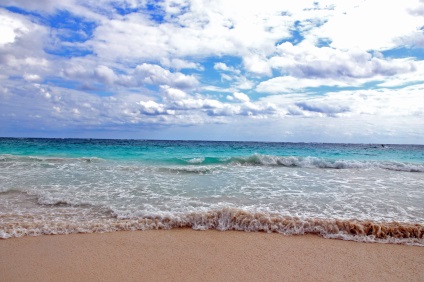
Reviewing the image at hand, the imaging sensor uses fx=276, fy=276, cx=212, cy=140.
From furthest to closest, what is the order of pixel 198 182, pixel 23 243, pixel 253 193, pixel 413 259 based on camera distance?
1. pixel 198 182
2. pixel 253 193
3. pixel 23 243
4. pixel 413 259

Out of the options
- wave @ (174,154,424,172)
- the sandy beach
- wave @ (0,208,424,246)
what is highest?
wave @ (174,154,424,172)

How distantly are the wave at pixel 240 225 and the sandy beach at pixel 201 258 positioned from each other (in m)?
0.23

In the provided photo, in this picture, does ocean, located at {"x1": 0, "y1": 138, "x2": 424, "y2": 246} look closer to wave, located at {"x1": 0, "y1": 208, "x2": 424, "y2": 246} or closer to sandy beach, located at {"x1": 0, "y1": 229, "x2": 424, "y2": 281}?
wave, located at {"x1": 0, "y1": 208, "x2": 424, "y2": 246}

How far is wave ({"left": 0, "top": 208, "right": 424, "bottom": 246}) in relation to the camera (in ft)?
17.4

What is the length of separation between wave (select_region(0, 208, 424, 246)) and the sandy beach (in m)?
0.23

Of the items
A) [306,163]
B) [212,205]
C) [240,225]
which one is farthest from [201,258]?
[306,163]

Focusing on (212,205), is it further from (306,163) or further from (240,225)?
(306,163)

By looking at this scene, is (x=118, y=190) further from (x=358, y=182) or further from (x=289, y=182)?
(x=358, y=182)

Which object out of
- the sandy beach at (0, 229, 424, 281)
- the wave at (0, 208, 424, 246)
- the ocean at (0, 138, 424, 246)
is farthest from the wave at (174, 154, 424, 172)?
the sandy beach at (0, 229, 424, 281)

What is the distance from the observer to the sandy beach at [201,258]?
3920mm

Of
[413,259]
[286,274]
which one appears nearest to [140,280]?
A: [286,274]

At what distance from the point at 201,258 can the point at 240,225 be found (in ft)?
5.03

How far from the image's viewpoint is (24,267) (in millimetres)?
4141

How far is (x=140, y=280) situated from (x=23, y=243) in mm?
2682
